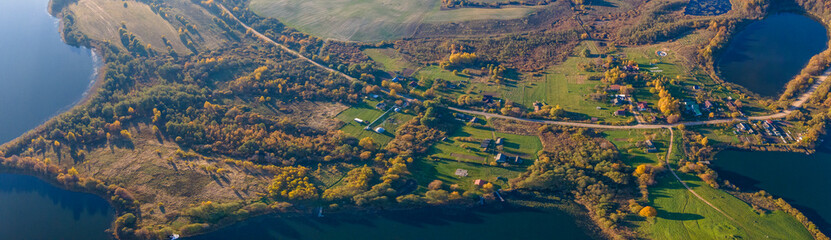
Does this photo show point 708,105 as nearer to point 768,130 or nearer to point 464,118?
point 768,130

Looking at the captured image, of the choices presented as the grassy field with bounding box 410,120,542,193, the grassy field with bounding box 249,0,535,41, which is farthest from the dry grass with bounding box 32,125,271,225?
the grassy field with bounding box 249,0,535,41

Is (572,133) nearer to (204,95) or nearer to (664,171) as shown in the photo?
(664,171)

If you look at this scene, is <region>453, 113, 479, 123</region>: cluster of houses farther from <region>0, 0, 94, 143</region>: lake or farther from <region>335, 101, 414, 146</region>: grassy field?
<region>0, 0, 94, 143</region>: lake

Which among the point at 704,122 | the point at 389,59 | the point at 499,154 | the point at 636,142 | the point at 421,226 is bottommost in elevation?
the point at 421,226

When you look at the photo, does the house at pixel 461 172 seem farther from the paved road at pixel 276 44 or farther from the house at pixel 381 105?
the paved road at pixel 276 44

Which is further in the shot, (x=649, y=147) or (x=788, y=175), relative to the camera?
(x=649, y=147)

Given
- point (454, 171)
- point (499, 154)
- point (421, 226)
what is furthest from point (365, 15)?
point (421, 226)
